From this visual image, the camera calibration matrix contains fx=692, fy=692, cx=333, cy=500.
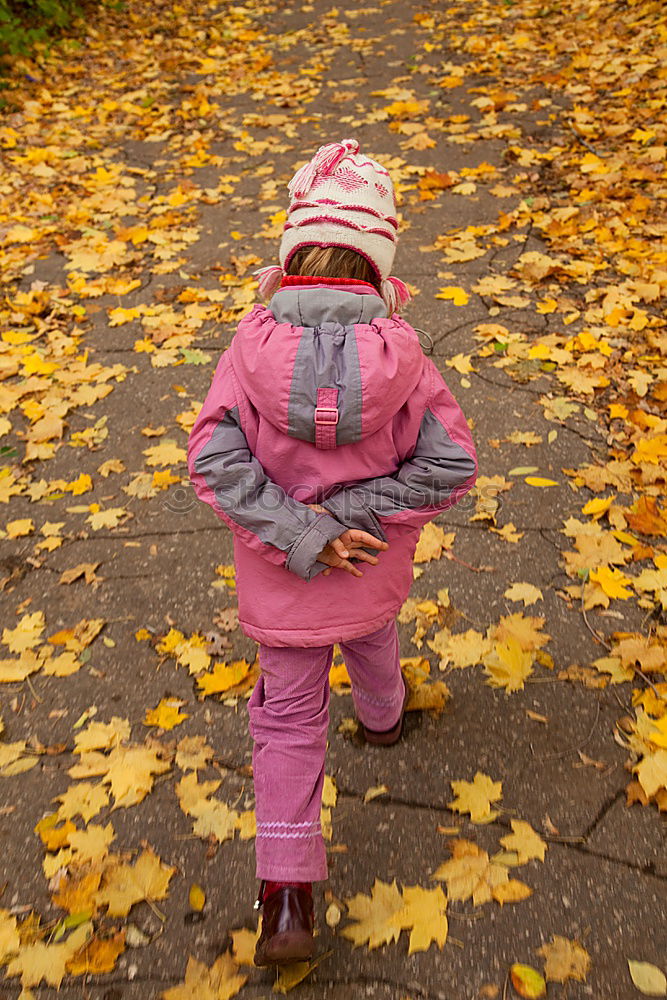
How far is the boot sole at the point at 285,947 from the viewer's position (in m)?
1.48

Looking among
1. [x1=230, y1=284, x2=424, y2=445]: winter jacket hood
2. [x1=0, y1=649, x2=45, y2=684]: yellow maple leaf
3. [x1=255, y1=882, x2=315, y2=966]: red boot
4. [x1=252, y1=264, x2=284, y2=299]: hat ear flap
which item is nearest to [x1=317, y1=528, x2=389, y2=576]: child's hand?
[x1=230, y1=284, x2=424, y2=445]: winter jacket hood

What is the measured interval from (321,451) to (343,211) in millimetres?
525

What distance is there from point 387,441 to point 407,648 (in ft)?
3.78

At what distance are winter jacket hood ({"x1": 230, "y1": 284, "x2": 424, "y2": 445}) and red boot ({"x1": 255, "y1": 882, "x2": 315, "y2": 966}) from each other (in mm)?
1010

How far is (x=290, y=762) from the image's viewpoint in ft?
5.05

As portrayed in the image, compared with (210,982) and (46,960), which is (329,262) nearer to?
(210,982)

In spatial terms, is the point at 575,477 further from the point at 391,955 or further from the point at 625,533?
the point at 391,955

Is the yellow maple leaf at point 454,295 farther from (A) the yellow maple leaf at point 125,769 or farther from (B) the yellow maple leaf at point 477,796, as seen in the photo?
(A) the yellow maple leaf at point 125,769

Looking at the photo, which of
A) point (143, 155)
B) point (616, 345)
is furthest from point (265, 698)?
point (143, 155)

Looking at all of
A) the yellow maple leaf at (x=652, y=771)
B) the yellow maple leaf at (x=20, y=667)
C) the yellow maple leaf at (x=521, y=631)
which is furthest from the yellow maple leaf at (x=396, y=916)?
the yellow maple leaf at (x=20, y=667)

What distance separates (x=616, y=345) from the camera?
3400mm

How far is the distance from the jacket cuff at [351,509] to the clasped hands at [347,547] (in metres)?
0.02

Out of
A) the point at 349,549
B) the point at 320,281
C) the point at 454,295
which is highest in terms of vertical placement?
the point at 320,281

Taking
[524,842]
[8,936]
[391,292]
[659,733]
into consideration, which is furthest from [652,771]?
[8,936]
